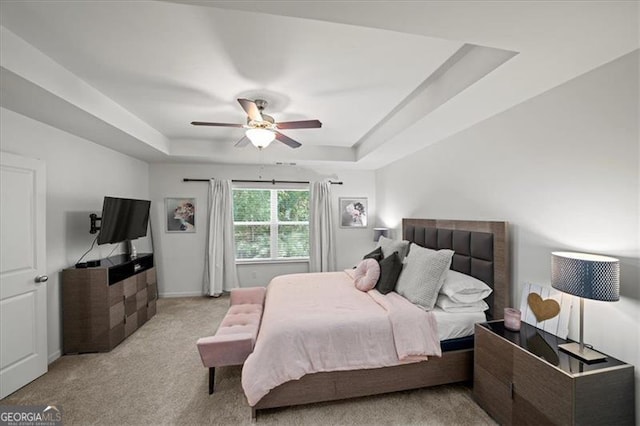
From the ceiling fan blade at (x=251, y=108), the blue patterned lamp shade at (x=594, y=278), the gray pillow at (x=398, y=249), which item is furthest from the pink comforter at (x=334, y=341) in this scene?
the ceiling fan blade at (x=251, y=108)

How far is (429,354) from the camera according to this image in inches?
78.0

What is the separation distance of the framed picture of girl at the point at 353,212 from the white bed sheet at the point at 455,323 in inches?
119

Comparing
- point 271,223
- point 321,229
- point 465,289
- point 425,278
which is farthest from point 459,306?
point 271,223

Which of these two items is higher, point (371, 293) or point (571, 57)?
point (571, 57)

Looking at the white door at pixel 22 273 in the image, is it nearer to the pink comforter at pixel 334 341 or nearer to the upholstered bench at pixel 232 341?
the upholstered bench at pixel 232 341

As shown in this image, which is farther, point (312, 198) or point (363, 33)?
point (312, 198)

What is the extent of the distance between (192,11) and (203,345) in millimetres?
2225

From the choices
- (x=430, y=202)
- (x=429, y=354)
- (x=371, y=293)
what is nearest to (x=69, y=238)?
(x=371, y=293)

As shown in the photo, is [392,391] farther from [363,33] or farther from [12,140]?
[12,140]

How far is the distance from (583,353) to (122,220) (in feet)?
14.7

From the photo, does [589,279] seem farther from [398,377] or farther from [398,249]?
[398,249]

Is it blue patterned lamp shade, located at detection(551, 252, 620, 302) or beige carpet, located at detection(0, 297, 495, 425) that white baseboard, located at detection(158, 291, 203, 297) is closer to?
beige carpet, located at detection(0, 297, 495, 425)

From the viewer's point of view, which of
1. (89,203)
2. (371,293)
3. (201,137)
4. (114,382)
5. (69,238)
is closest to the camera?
(114,382)

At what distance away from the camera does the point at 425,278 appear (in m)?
2.30
